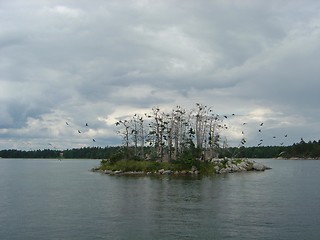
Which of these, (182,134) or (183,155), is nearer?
(183,155)

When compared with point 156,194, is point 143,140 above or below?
above

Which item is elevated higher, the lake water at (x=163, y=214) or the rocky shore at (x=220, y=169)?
the rocky shore at (x=220, y=169)

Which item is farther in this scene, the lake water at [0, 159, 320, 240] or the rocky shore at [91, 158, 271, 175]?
the rocky shore at [91, 158, 271, 175]

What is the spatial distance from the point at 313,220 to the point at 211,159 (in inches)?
2480

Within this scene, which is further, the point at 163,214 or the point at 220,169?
the point at 220,169

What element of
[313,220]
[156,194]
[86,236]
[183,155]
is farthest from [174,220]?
[183,155]

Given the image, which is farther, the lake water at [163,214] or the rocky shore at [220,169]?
the rocky shore at [220,169]

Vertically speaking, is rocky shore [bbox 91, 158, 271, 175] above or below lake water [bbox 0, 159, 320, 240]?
above

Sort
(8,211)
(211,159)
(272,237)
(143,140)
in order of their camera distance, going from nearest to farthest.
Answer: (272,237) → (8,211) → (211,159) → (143,140)

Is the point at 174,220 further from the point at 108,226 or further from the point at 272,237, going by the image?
the point at 272,237

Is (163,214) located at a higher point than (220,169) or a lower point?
lower

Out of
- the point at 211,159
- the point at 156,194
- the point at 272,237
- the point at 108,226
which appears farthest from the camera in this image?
the point at 211,159

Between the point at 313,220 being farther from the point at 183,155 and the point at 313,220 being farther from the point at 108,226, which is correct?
the point at 183,155

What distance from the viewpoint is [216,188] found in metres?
57.0
